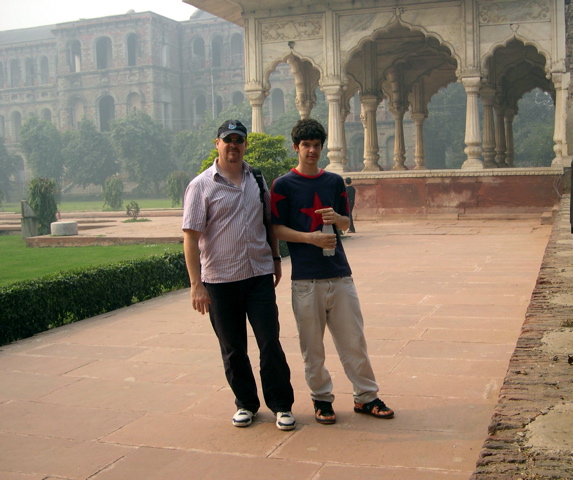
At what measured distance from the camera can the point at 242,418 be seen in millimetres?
3232

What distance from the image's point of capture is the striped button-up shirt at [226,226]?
3.31 metres

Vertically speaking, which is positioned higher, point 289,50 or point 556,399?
point 289,50

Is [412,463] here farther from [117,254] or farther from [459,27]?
[459,27]

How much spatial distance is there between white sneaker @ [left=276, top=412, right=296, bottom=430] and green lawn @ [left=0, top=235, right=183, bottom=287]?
18.5 ft

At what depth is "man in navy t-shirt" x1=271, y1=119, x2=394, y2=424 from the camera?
3.26 meters

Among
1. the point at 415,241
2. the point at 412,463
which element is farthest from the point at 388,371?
the point at 415,241

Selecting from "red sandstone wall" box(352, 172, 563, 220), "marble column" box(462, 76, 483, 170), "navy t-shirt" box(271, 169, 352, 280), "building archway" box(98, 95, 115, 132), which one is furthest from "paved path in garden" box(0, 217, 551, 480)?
"building archway" box(98, 95, 115, 132)

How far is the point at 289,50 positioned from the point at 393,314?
11.0 metres

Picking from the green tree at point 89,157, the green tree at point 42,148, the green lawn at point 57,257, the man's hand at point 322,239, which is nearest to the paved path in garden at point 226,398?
the man's hand at point 322,239

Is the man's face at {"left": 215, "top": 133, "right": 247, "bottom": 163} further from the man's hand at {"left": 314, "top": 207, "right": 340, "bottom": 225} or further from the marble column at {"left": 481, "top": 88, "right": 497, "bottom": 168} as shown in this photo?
the marble column at {"left": 481, "top": 88, "right": 497, "bottom": 168}

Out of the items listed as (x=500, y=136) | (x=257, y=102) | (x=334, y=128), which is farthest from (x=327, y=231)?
(x=500, y=136)

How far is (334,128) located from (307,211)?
12831 mm

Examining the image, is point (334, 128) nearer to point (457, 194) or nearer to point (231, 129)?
point (457, 194)

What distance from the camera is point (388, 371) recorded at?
4.06m
